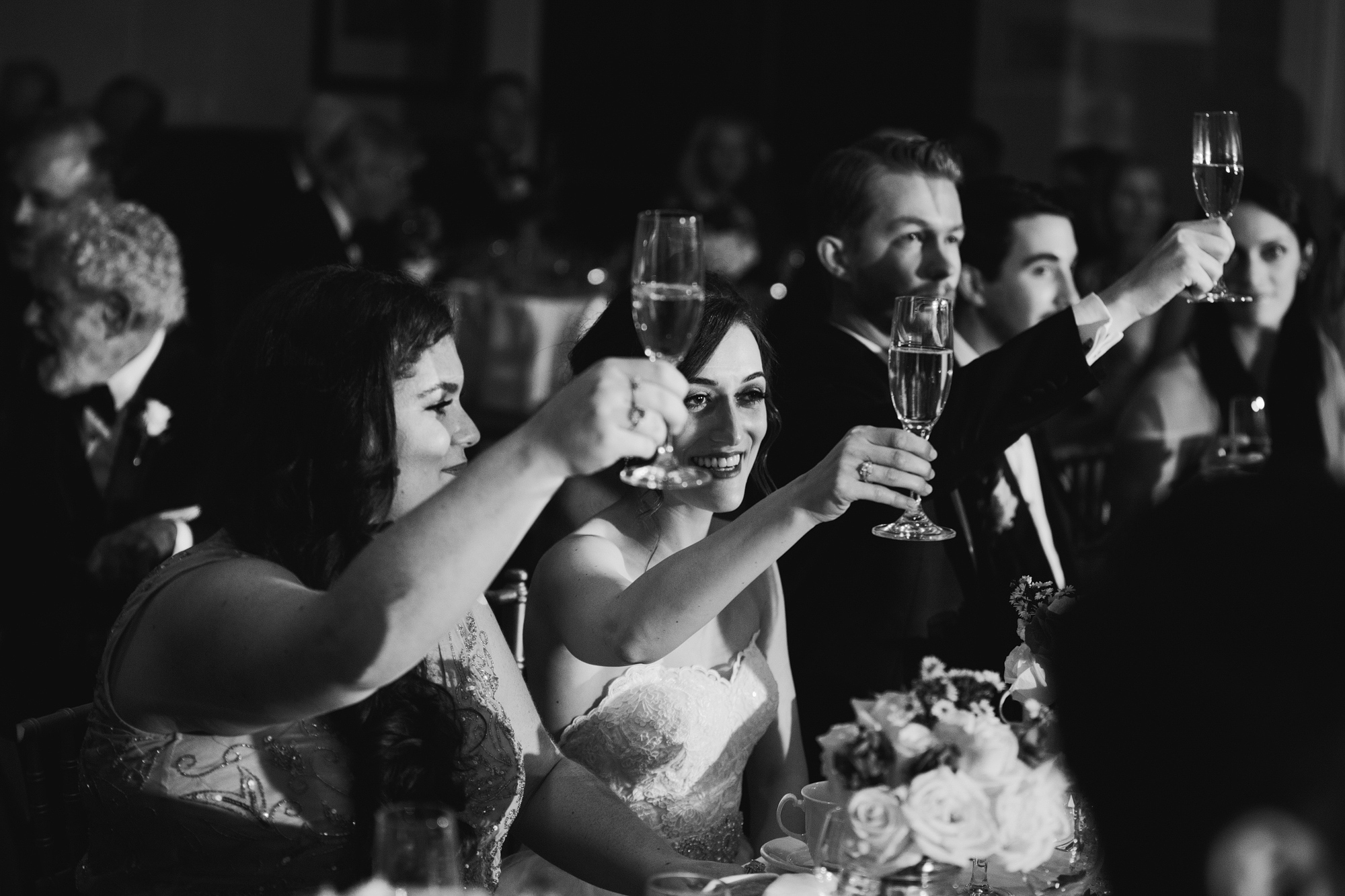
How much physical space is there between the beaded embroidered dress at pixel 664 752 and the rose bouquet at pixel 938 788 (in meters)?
0.81

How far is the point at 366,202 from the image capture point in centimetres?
625

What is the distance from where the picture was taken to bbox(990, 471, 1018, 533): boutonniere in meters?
2.89

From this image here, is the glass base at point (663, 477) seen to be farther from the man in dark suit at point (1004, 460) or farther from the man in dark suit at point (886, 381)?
the man in dark suit at point (1004, 460)

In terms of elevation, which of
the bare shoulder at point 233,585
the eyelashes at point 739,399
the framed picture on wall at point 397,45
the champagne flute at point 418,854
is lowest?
the champagne flute at point 418,854

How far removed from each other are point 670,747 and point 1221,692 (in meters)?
1.45

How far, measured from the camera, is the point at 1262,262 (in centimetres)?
395

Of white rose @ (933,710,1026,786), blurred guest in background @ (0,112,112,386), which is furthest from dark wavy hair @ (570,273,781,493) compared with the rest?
blurred guest in background @ (0,112,112,386)

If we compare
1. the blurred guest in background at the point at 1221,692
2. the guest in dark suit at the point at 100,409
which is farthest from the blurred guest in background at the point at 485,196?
the blurred guest in background at the point at 1221,692

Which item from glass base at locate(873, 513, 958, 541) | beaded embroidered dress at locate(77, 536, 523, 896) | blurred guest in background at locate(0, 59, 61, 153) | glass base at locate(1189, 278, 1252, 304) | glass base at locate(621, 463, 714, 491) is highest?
blurred guest in background at locate(0, 59, 61, 153)

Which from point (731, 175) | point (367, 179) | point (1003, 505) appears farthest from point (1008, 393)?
point (731, 175)

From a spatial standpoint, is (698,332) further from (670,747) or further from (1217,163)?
(1217,163)

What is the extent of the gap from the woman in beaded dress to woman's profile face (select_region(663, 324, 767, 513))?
408 mm

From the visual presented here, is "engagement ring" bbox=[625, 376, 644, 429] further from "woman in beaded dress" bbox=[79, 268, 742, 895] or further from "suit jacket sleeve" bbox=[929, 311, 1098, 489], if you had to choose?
"suit jacket sleeve" bbox=[929, 311, 1098, 489]

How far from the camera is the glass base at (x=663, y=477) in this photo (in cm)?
166
